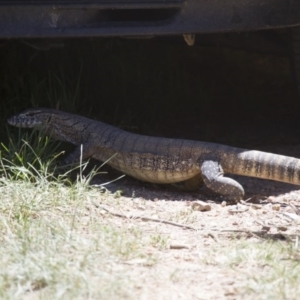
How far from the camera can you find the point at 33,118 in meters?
6.44

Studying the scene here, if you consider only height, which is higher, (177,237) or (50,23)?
(50,23)

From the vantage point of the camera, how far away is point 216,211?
5.36m

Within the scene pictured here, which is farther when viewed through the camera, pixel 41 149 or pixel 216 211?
pixel 41 149

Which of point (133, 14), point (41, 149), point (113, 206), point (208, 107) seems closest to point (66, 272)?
point (113, 206)

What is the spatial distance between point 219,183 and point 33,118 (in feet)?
5.47

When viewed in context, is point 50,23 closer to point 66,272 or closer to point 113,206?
point 113,206

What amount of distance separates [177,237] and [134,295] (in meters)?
1.08

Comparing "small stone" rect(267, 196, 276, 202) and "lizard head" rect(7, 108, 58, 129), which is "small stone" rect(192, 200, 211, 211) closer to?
"small stone" rect(267, 196, 276, 202)

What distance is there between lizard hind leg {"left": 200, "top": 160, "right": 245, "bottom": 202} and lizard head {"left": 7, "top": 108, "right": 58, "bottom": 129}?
1.38m

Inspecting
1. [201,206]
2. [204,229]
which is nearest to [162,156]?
[201,206]

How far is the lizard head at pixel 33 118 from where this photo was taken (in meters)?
6.36

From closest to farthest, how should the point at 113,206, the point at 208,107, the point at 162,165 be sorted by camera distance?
the point at 113,206, the point at 162,165, the point at 208,107

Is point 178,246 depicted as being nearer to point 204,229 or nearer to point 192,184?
point 204,229

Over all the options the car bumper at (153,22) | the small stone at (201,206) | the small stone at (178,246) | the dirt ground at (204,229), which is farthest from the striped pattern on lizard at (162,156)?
the small stone at (178,246)
